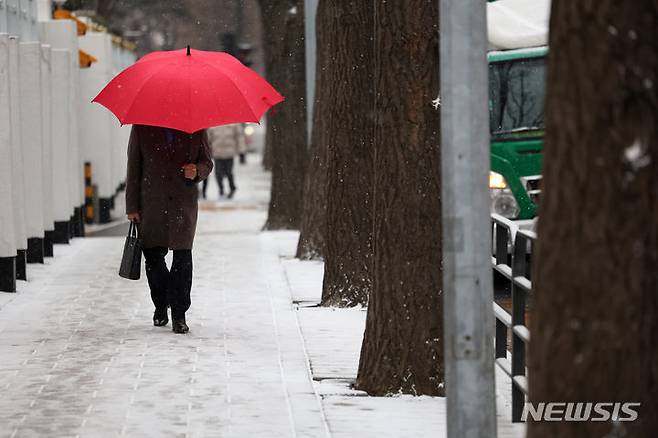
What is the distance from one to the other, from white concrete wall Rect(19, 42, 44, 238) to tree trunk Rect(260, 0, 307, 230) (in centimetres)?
510

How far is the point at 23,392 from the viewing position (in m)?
8.73

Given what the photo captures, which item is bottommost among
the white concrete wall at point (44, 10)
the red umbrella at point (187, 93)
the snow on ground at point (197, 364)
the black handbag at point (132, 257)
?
the snow on ground at point (197, 364)

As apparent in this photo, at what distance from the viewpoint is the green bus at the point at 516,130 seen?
1560cm

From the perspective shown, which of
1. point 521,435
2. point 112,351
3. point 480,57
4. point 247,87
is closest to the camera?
point 480,57

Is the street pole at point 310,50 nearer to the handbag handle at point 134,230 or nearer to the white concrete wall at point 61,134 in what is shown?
the white concrete wall at point 61,134

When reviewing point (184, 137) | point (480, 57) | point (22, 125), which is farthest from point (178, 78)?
point (22, 125)

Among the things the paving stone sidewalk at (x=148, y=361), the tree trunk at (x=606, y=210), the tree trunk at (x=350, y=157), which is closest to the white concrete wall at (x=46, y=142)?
the paving stone sidewalk at (x=148, y=361)

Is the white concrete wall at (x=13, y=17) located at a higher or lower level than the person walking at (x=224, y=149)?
higher

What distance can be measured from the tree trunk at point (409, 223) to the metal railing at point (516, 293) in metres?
0.44

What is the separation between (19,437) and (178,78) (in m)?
3.94

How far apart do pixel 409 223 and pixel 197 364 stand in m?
1.87

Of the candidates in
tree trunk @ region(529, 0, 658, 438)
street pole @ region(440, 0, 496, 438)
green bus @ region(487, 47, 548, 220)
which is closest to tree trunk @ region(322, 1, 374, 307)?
green bus @ region(487, 47, 548, 220)

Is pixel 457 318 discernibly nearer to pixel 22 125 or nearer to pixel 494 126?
pixel 494 126

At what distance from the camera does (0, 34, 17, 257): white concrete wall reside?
14195 millimetres
